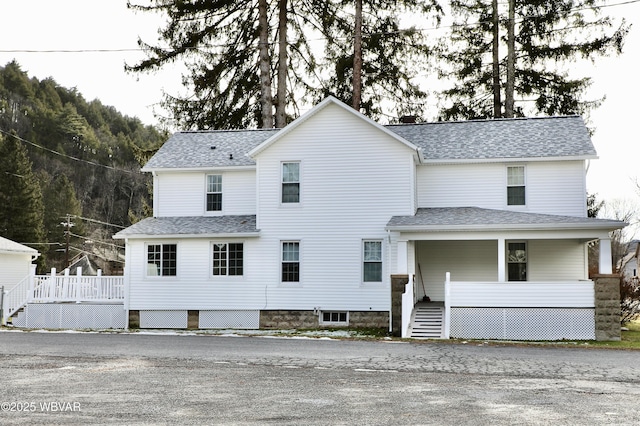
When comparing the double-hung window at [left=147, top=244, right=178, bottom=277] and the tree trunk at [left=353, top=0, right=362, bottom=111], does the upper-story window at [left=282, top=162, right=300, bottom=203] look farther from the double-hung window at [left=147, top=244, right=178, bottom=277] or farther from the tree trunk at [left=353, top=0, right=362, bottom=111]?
the tree trunk at [left=353, top=0, right=362, bottom=111]

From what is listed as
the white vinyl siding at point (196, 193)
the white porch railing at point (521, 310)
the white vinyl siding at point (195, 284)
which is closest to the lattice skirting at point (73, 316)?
the white vinyl siding at point (195, 284)

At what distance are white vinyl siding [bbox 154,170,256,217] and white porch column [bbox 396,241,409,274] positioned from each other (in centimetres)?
625

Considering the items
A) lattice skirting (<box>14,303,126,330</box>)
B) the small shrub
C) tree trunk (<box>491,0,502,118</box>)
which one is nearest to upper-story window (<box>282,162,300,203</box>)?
lattice skirting (<box>14,303,126,330</box>)

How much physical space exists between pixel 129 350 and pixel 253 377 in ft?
17.8

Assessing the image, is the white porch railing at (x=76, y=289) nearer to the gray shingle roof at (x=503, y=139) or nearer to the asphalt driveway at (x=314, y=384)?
the asphalt driveway at (x=314, y=384)

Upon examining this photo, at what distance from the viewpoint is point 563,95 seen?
33.6 meters

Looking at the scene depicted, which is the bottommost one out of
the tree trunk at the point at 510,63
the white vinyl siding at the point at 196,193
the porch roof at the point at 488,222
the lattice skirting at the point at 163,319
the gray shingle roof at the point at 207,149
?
the lattice skirting at the point at 163,319

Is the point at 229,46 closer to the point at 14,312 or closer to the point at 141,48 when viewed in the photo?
the point at 141,48

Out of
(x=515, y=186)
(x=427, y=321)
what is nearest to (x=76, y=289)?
(x=427, y=321)

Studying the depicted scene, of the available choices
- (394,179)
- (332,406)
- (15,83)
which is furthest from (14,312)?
(15,83)

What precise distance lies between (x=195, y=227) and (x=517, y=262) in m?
10.7

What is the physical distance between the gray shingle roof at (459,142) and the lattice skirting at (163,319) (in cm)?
519

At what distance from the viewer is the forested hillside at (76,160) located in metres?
69.4

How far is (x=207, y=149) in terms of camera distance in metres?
28.1
